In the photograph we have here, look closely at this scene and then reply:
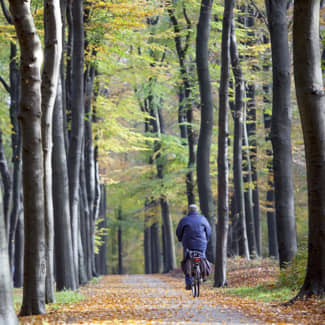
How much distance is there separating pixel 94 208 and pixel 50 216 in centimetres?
1680

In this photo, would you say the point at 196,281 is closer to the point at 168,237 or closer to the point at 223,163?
the point at 223,163

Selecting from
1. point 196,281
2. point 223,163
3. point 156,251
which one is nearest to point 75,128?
point 223,163

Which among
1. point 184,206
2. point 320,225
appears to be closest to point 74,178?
point 320,225

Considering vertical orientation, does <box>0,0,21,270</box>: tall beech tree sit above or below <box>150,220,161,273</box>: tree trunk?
above

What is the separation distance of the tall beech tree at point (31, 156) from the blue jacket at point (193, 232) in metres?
4.12

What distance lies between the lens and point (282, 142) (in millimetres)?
14250

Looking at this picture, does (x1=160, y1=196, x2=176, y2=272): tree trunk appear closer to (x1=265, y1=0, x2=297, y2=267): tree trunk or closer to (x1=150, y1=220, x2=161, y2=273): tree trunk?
(x1=150, y1=220, x2=161, y2=273): tree trunk

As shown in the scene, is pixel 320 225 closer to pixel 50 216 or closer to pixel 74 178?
pixel 50 216

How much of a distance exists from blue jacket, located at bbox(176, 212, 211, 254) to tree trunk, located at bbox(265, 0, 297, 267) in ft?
7.43

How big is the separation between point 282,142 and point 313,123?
191 inches

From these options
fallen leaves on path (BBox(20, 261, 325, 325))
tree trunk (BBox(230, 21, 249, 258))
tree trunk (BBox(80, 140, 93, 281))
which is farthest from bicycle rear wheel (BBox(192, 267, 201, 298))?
tree trunk (BBox(80, 140, 93, 281))

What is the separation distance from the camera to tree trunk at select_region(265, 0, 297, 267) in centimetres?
1412

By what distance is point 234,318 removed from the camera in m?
8.77

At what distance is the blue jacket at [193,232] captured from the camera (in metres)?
13.0
